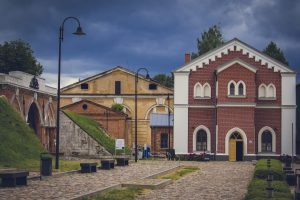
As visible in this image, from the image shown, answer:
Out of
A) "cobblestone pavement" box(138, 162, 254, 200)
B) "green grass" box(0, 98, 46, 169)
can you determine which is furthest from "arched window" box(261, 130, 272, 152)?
"cobblestone pavement" box(138, 162, 254, 200)

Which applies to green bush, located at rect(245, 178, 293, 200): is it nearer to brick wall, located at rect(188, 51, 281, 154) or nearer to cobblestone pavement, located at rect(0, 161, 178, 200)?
cobblestone pavement, located at rect(0, 161, 178, 200)

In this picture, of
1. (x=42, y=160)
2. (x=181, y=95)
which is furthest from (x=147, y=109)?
(x=42, y=160)

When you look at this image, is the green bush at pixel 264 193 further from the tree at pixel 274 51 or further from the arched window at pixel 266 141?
the tree at pixel 274 51

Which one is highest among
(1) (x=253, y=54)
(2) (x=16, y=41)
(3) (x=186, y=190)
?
(2) (x=16, y=41)

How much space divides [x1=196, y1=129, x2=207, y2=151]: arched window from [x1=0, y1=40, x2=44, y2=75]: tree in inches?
1241

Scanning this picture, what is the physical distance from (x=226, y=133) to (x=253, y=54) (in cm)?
848

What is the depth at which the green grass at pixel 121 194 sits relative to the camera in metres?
18.0

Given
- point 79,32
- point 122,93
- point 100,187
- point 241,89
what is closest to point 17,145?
point 79,32

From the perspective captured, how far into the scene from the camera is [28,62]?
248 feet

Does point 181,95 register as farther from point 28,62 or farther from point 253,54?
point 28,62

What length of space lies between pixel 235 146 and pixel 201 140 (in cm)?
351

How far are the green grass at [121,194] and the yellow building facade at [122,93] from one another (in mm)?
49771

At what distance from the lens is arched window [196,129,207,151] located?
52.7 m

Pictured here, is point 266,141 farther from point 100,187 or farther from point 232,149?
point 100,187
